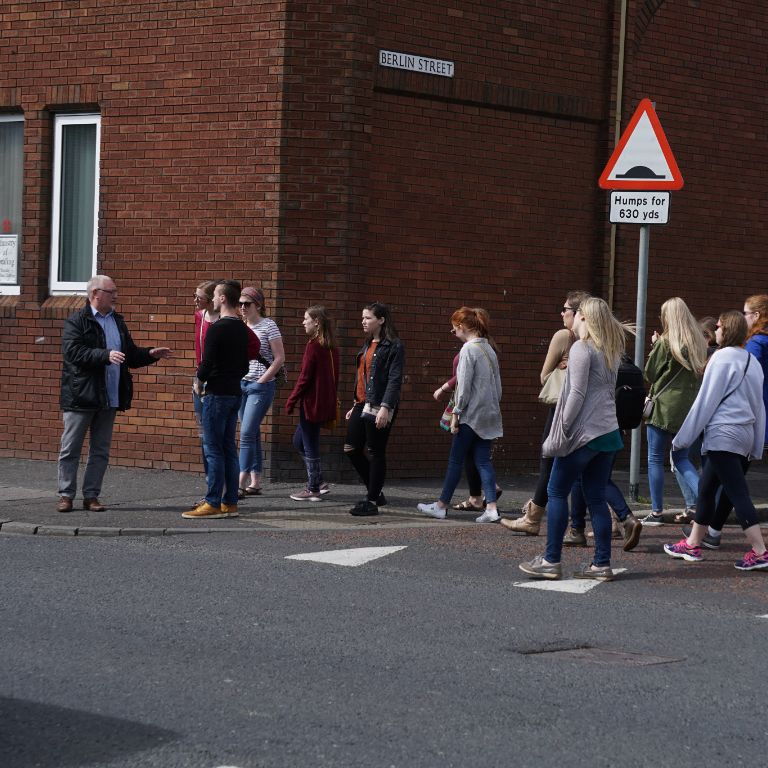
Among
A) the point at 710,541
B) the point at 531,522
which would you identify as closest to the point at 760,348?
the point at 710,541

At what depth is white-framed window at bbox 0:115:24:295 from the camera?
580 inches

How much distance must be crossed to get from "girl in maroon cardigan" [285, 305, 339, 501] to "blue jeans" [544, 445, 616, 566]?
3.50m

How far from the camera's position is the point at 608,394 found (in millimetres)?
8508

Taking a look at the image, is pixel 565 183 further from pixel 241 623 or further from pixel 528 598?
pixel 241 623

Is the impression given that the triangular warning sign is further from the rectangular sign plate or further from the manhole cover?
the manhole cover

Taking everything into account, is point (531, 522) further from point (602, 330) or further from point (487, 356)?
point (602, 330)

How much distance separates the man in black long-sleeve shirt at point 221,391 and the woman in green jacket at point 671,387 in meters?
3.28

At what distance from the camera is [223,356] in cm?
1068

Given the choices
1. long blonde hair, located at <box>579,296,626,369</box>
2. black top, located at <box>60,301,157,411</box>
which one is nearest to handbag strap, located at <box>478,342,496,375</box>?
long blonde hair, located at <box>579,296,626,369</box>

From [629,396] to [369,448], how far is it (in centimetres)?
267

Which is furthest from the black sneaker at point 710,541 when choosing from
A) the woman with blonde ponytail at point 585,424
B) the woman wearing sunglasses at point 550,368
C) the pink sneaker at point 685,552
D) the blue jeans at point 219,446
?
the blue jeans at point 219,446

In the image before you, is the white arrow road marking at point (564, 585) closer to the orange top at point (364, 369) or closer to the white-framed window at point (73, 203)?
the orange top at point (364, 369)

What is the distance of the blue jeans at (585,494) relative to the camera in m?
8.47

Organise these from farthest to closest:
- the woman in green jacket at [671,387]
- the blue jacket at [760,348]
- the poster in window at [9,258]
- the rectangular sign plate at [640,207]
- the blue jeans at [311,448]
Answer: the poster in window at [9,258], the blue jeans at [311,448], the rectangular sign plate at [640,207], the woman in green jacket at [671,387], the blue jacket at [760,348]
